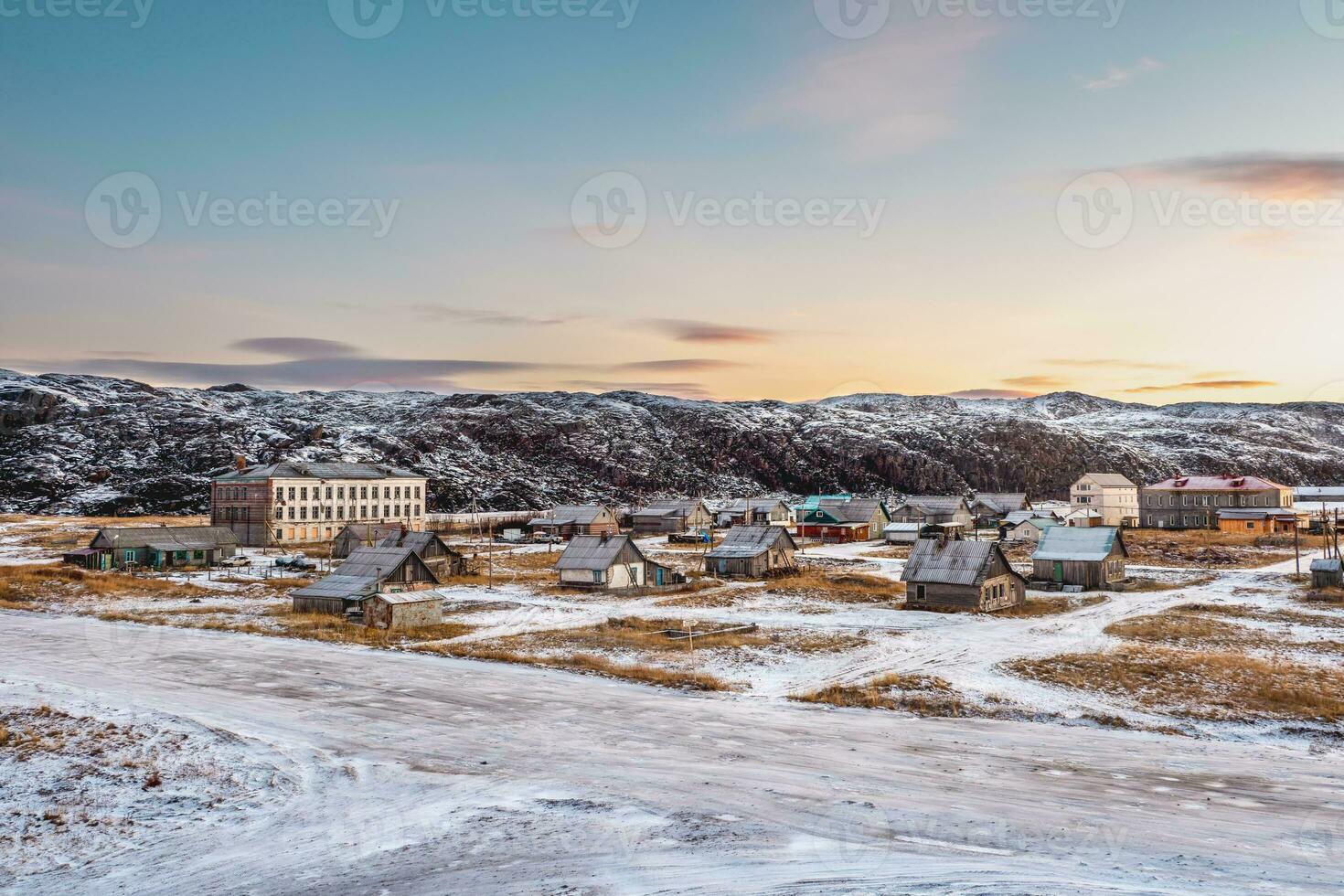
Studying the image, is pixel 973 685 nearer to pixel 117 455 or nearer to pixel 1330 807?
pixel 1330 807

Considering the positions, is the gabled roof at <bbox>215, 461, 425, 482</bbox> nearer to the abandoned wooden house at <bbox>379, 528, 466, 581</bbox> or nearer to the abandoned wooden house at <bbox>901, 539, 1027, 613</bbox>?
the abandoned wooden house at <bbox>379, 528, 466, 581</bbox>

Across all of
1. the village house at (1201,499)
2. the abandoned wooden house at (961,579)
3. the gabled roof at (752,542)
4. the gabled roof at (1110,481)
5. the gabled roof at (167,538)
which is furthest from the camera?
the gabled roof at (1110,481)

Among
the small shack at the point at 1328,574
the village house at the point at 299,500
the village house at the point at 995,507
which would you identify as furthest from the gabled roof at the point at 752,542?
the village house at the point at 299,500

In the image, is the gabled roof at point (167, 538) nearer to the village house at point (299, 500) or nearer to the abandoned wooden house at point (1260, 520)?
the village house at point (299, 500)

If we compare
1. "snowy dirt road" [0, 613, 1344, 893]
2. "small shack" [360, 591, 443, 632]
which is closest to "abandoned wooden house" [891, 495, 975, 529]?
"small shack" [360, 591, 443, 632]

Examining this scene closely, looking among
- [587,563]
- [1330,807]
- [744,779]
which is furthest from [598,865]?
[587,563]

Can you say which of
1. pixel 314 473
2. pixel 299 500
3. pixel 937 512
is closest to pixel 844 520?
pixel 937 512
